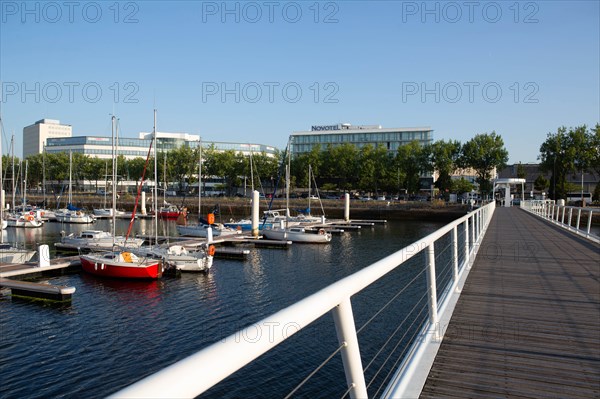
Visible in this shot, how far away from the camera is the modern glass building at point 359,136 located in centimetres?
11175

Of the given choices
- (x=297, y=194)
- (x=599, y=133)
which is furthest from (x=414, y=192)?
(x=599, y=133)

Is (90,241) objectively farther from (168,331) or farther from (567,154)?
(567,154)

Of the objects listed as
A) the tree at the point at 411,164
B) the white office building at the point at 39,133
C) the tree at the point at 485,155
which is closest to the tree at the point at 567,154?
the tree at the point at 485,155

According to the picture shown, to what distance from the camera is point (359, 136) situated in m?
117

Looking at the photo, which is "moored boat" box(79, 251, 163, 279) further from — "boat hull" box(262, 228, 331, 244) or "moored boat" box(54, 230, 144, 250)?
"boat hull" box(262, 228, 331, 244)

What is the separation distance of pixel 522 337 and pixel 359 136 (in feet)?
371

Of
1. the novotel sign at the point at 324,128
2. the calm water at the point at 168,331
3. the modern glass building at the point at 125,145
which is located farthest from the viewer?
the modern glass building at the point at 125,145

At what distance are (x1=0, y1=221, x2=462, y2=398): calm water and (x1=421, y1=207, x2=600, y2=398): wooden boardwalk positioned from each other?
130cm

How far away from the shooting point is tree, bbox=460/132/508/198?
8738cm

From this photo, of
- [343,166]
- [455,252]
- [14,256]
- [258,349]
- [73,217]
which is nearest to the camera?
[258,349]

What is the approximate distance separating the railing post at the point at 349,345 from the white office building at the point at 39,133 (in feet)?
609

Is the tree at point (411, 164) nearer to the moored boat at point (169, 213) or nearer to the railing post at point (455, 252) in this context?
the moored boat at point (169, 213)

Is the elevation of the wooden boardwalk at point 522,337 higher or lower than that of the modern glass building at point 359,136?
lower

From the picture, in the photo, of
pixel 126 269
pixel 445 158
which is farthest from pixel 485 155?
pixel 126 269
